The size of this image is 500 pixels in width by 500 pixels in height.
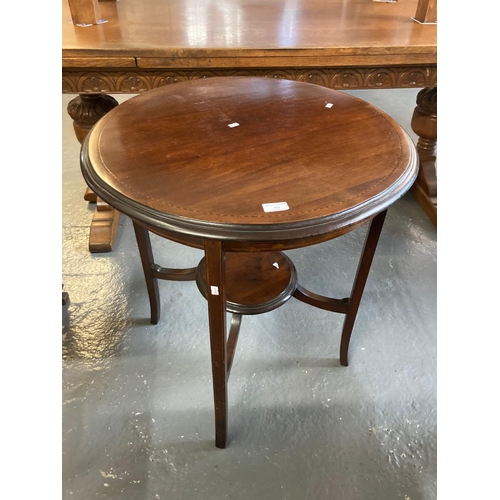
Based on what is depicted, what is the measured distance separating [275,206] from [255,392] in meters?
0.86

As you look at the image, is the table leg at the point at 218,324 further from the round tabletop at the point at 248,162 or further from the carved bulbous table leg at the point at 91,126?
the carved bulbous table leg at the point at 91,126

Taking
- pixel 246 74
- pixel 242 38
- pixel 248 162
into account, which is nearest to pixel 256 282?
pixel 248 162

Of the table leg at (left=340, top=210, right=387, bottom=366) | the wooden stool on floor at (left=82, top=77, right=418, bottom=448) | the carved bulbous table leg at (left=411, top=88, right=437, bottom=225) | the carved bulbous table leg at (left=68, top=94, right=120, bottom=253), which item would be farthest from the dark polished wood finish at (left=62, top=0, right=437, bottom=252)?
the table leg at (left=340, top=210, right=387, bottom=366)

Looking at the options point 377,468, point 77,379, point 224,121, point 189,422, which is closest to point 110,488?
point 189,422

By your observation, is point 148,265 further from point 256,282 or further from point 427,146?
point 427,146

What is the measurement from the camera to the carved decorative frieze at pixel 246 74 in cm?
152

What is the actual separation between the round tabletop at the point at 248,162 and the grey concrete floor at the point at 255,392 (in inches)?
31.8

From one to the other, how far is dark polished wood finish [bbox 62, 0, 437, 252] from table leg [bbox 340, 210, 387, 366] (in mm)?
703

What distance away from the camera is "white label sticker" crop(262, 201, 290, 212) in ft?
2.80

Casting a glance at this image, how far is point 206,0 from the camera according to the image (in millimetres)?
2082

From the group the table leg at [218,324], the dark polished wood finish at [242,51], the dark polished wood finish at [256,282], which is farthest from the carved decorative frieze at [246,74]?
the table leg at [218,324]

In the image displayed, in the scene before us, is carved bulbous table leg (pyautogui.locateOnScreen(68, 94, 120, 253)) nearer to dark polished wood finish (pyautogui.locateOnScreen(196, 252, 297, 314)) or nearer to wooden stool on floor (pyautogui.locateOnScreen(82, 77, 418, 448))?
wooden stool on floor (pyautogui.locateOnScreen(82, 77, 418, 448))

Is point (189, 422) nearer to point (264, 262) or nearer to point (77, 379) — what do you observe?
point (77, 379)

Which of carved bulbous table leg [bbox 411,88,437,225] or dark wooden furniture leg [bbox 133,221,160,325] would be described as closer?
dark wooden furniture leg [bbox 133,221,160,325]
